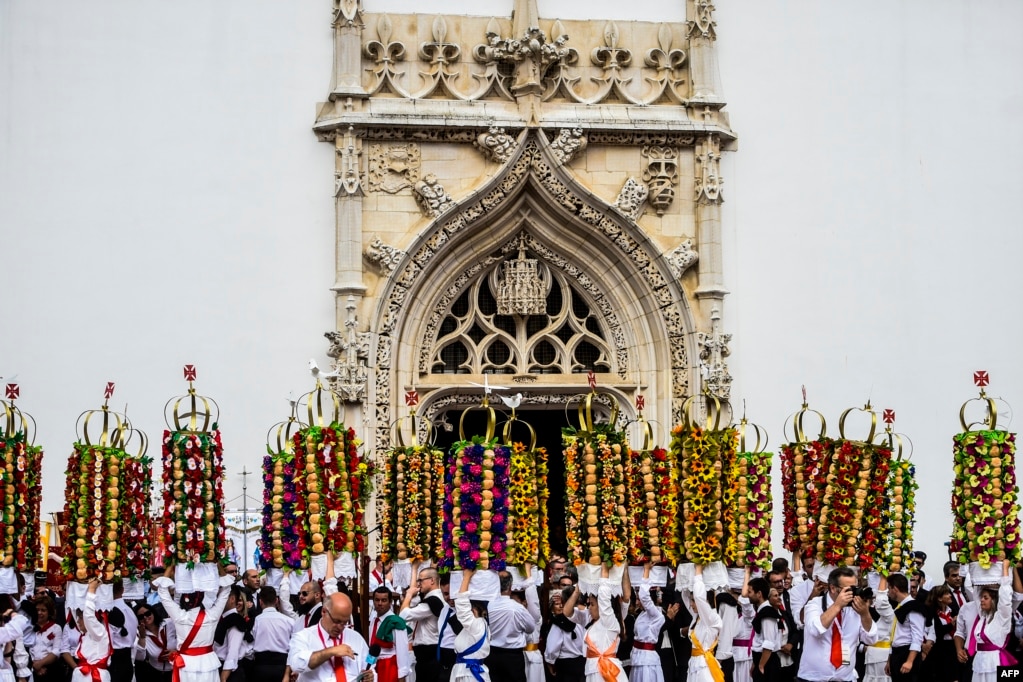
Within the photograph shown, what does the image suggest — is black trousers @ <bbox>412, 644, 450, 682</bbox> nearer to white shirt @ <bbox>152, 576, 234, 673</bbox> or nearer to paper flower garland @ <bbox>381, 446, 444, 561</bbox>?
paper flower garland @ <bbox>381, 446, 444, 561</bbox>

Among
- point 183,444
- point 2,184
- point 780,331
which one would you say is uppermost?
point 2,184

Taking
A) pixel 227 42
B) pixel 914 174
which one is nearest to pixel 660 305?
pixel 914 174

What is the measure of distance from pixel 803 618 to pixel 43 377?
9.38m

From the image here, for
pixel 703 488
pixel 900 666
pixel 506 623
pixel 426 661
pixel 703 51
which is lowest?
pixel 900 666

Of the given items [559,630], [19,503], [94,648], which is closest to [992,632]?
[559,630]

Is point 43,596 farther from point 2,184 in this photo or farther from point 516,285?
point 516,285

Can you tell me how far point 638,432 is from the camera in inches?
849

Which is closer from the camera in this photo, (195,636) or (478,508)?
(195,636)

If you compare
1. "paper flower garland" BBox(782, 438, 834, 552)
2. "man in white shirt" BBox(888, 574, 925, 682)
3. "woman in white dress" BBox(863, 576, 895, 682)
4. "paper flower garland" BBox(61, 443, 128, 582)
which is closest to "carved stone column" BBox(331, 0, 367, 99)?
"paper flower garland" BBox(61, 443, 128, 582)

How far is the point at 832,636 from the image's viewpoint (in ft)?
48.1

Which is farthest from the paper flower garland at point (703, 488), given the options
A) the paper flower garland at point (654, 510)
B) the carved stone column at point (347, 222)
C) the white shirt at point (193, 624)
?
the carved stone column at point (347, 222)

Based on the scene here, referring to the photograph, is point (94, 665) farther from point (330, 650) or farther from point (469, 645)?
point (330, 650)

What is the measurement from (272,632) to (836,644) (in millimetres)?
4679

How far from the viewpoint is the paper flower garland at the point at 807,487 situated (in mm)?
16484
